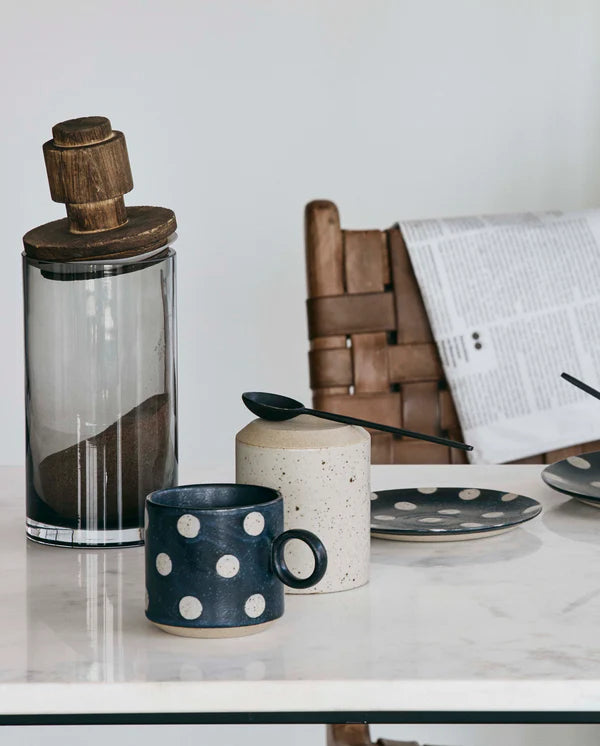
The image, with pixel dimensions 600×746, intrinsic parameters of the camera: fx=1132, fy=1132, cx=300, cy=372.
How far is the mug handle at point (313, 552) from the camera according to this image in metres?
0.57

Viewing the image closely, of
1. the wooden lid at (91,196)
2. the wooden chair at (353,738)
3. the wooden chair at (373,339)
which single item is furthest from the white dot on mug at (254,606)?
the wooden chair at (373,339)

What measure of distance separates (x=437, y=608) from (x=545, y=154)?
1.66 metres

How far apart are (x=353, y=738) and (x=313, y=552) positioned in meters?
0.50

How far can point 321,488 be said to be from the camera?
669mm

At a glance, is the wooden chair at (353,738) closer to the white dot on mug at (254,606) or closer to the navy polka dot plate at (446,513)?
the navy polka dot plate at (446,513)

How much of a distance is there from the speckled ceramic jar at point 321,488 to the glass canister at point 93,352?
0.40ft

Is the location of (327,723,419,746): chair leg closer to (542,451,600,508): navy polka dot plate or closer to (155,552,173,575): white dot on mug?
(542,451,600,508): navy polka dot plate

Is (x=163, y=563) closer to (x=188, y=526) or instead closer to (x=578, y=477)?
(x=188, y=526)

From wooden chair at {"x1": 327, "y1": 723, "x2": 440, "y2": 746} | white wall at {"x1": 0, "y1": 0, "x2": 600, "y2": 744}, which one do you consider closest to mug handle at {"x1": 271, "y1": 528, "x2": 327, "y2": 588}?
wooden chair at {"x1": 327, "y1": 723, "x2": 440, "y2": 746}

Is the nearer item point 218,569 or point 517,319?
point 218,569

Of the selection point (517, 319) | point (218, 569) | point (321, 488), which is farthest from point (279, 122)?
point (218, 569)

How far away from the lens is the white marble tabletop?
510 mm

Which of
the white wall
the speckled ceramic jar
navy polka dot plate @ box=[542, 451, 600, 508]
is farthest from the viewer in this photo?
the white wall

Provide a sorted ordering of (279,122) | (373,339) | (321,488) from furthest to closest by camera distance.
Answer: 1. (279,122)
2. (373,339)
3. (321,488)
